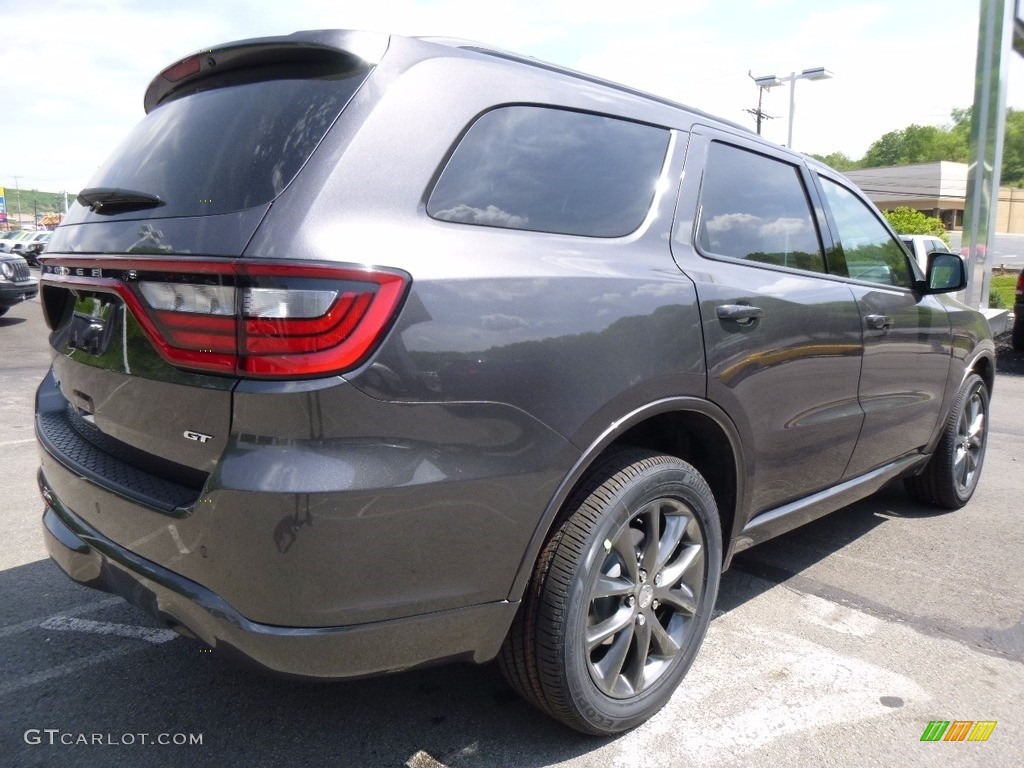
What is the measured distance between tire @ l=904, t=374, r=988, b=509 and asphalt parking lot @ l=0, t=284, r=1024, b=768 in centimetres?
82

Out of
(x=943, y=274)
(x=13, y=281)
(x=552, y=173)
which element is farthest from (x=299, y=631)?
(x=13, y=281)

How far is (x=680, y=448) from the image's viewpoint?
2.66m

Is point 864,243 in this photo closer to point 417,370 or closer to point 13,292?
point 417,370

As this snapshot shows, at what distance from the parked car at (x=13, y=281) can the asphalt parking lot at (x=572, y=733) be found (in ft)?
35.2

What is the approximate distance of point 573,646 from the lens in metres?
2.12

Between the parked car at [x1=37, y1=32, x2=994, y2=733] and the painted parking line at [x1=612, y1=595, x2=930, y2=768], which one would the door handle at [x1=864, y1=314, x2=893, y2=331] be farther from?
the painted parking line at [x1=612, y1=595, x2=930, y2=768]

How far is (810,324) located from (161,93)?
226cm

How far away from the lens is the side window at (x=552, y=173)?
2002 millimetres

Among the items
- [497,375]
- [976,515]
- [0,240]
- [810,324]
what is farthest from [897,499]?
[0,240]

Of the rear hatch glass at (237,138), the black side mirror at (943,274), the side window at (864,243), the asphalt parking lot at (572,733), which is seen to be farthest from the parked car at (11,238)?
the black side mirror at (943,274)

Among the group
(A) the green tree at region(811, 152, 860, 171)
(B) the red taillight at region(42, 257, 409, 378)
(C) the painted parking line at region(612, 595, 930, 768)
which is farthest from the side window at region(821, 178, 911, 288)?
(A) the green tree at region(811, 152, 860, 171)

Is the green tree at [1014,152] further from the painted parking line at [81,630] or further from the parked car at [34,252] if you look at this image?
the painted parking line at [81,630]

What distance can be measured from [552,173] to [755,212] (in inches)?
41.5

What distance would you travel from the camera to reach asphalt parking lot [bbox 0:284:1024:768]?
2.29 meters
